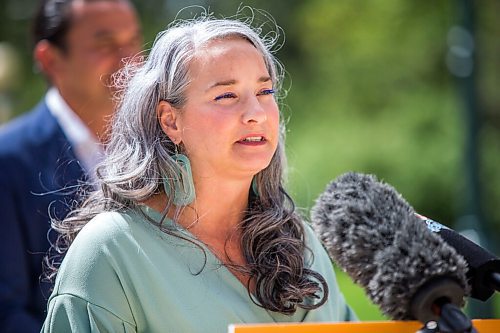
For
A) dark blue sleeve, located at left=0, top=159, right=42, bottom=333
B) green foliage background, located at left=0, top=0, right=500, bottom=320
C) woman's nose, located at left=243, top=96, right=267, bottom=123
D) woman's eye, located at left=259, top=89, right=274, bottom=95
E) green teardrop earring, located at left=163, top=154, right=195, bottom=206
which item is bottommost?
green foliage background, located at left=0, top=0, right=500, bottom=320

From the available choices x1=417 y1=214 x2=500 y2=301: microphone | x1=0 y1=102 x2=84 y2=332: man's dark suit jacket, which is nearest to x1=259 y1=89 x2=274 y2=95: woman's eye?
x1=417 y1=214 x2=500 y2=301: microphone

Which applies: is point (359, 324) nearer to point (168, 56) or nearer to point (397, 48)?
point (168, 56)

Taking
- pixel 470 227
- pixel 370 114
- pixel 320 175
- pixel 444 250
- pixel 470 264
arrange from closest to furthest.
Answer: pixel 444 250 → pixel 470 264 → pixel 470 227 → pixel 320 175 → pixel 370 114

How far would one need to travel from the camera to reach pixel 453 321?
2.02m

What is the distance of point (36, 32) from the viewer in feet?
14.5

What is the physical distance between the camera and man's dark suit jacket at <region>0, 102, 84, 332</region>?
365 centimetres

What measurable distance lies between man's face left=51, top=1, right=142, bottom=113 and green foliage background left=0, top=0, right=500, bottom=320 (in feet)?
30.3

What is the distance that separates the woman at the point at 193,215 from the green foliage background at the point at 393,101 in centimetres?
1053

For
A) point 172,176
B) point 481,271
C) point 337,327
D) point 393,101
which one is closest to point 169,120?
point 172,176

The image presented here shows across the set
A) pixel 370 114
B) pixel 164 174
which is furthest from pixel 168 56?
pixel 370 114

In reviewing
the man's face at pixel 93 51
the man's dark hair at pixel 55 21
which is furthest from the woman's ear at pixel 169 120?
the man's dark hair at pixel 55 21

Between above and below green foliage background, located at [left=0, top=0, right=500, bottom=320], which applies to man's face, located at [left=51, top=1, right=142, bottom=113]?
above

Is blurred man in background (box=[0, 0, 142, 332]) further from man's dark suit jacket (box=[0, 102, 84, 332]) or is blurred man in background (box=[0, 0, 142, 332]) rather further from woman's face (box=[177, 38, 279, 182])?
woman's face (box=[177, 38, 279, 182])

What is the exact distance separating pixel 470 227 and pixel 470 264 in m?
5.66
